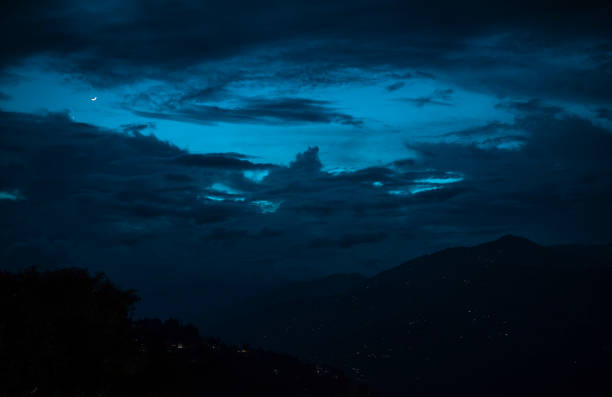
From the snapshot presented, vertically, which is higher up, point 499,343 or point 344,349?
point 499,343

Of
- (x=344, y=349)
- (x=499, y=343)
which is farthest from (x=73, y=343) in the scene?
(x=344, y=349)

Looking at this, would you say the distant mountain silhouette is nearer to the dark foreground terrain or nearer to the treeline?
the dark foreground terrain

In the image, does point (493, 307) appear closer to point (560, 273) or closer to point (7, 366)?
point (560, 273)

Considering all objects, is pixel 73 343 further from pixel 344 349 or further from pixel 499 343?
pixel 344 349

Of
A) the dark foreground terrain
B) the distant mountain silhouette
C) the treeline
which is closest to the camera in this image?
the treeline

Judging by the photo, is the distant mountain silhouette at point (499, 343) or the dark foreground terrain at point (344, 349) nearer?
the dark foreground terrain at point (344, 349)

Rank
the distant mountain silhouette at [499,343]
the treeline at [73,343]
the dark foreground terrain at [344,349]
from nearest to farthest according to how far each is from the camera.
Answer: the treeline at [73,343] < the dark foreground terrain at [344,349] < the distant mountain silhouette at [499,343]

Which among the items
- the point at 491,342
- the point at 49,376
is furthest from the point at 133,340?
the point at 491,342

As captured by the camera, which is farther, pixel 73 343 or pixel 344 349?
pixel 344 349

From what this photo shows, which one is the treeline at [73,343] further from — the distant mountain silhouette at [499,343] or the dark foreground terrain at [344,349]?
the distant mountain silhouette at [499,343]

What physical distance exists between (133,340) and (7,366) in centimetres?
717

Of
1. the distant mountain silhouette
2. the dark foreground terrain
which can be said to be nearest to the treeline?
the dark foreground terrain

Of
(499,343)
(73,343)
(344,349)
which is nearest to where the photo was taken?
(73,343)

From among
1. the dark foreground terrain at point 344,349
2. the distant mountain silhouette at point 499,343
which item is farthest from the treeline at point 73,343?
the distant mountain silhouette at point 499,343
